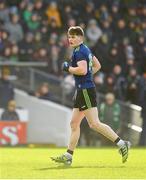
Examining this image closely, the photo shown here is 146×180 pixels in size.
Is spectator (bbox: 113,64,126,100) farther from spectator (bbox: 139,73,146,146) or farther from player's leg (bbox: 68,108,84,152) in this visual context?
player's leg (bbox: 68,108,84,152)

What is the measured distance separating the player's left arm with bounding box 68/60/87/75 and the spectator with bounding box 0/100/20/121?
881 centimetres

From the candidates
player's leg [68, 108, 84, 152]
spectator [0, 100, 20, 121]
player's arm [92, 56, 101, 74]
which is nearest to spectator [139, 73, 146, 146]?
spectator [0, 100, 20, 121]

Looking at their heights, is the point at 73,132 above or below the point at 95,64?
below

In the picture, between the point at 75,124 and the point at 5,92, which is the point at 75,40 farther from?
the point at 5,92

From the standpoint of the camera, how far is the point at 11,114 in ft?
73.2

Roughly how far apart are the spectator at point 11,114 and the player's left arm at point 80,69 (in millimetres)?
8809

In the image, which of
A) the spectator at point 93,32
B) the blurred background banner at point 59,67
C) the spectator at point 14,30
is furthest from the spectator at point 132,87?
the spectator at point 14,30

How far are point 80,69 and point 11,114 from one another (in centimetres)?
911

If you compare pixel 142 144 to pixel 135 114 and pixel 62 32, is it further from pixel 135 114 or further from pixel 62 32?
pixel 62 32

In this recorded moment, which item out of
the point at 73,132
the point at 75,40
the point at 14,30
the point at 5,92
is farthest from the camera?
the point at 14,30

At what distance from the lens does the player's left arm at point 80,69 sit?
44.0ft

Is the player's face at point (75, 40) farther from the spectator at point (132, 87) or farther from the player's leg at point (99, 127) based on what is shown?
the spectator at point (132, 87)

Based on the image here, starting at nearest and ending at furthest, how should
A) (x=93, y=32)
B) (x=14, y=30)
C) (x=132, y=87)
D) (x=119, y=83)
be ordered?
(x=132, y=87), (x=119, y=83), (x=14, y=30), (x=93, y=32)

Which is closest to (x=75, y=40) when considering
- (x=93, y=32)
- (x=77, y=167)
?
(x=77, y=167)
